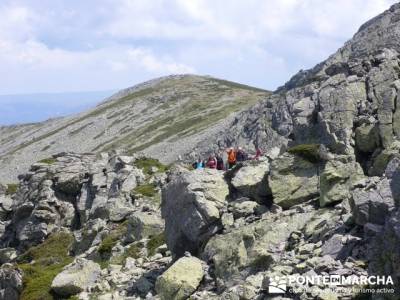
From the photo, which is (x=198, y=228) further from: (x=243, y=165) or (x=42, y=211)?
(x=42, y=211)

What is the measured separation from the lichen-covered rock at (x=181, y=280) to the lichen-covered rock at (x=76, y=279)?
637 centimetres

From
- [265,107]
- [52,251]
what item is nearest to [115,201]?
[52,251]

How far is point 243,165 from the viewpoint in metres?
27.4

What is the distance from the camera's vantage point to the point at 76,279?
26.5m

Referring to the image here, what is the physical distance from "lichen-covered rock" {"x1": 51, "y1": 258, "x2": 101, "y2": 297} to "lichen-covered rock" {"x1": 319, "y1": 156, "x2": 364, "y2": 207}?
12.8 m

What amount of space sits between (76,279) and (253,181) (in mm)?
10587

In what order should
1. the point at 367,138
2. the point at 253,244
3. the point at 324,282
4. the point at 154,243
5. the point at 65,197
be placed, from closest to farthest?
the point at 324,282, the point at 253,244, the point at 367,138, the point at 154,243, the point at 65,197

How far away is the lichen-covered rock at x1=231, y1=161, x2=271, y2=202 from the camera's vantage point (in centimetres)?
2547

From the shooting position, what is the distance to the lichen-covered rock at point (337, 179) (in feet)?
72.9

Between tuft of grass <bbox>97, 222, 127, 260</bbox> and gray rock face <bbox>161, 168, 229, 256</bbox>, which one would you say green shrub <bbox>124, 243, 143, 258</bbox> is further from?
gray rock face <bbox>161, 168, 229, 256</bbox>

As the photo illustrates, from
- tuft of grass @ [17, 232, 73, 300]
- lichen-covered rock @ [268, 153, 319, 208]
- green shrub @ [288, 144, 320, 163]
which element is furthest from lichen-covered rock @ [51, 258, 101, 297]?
green shrub @ [288, 144, 320, 163]

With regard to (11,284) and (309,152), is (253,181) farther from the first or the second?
(11,284)

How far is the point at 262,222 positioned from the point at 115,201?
2208 cm

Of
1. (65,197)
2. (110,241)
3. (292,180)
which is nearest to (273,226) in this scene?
(292,180)
